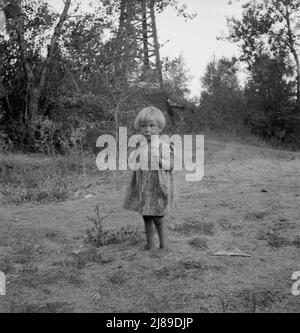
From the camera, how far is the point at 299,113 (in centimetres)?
2164

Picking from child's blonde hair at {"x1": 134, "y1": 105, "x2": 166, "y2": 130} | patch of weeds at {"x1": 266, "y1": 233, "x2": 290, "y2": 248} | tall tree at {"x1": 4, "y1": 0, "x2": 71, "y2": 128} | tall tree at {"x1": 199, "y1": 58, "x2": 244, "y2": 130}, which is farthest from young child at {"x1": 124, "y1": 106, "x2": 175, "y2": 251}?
tall tree at {"x1": 199, "y1": 58, "x2": 244, "y2": 130}

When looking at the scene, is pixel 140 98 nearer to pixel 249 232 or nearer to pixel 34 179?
pixel 34 179

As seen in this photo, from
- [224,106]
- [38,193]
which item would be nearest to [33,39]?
[38,193]

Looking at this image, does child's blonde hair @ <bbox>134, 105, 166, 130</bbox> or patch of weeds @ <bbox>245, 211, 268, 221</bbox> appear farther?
patch of weeds @ <bbox>245, 211, 268, 221</bbox>

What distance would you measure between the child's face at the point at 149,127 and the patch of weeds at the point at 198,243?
4.05ft

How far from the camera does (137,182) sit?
4.97m

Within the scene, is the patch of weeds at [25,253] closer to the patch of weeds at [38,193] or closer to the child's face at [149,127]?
the child's face at [149,127]

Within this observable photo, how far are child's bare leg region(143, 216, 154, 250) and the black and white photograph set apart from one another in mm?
14

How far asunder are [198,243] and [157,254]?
0.60 m

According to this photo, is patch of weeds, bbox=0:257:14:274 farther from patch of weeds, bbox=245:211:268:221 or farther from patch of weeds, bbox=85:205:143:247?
patch of weeds, bbox=245:211:268:221

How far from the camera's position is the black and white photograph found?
4.08 meters

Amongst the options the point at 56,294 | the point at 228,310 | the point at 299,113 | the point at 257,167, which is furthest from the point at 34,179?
the point at 299,113

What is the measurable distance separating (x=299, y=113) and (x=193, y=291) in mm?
18948

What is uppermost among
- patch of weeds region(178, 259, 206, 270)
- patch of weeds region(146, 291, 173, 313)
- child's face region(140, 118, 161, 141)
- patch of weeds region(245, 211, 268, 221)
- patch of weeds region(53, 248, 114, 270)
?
child's face region(140, 118, 161, 141)
